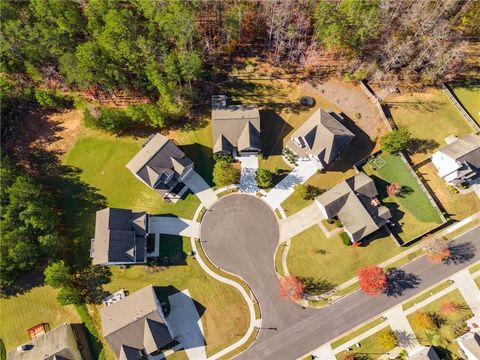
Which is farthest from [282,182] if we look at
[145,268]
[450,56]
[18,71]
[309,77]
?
[18,71]

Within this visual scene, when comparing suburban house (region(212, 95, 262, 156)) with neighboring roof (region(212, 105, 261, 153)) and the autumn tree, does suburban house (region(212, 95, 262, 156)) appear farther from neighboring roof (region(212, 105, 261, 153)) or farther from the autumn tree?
the autumn tree

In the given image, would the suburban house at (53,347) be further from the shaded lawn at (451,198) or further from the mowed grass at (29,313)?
the shaded lawn at (451,198)

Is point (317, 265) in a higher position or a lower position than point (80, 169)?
lower

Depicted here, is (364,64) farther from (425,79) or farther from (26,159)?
(26,159)

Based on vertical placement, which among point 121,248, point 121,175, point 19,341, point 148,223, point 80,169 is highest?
point 80,169

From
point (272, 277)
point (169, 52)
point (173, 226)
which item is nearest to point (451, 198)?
point (272, 277)
